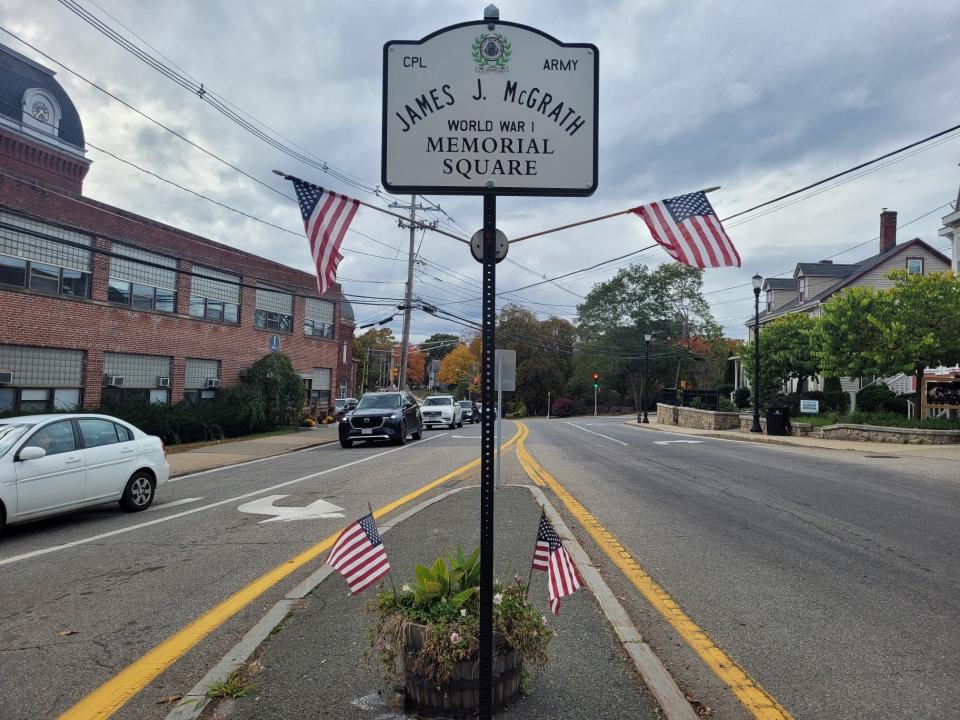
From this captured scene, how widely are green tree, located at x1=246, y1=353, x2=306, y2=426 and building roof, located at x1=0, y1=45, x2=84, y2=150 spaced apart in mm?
→ 14620

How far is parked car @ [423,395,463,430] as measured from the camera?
117ft

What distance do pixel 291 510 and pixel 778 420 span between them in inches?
908

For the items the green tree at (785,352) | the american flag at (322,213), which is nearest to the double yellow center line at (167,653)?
the american flag at (322,213)

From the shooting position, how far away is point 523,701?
3553 millimetres

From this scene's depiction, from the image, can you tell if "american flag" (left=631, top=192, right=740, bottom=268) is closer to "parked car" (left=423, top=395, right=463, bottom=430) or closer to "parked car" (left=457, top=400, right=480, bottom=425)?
"parked car" (left=423, top=395, right=463, bottom=430)

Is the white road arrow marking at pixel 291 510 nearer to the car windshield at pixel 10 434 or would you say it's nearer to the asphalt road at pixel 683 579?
the asphalt road at pixel 683 579

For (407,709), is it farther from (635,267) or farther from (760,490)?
(635,267)

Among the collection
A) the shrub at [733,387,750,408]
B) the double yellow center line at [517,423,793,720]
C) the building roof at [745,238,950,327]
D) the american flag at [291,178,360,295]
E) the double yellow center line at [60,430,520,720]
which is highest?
the building roof at [745,238,950,327]

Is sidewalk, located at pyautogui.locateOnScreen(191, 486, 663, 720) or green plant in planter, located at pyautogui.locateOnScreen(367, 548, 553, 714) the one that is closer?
green plant in planter, located at pyautogui.locateOnScreen(367, 548, 553, 714)

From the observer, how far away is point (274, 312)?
1309 inches

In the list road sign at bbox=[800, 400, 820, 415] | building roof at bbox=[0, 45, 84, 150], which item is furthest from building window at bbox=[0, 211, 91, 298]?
road sign at bbox=[800, 400, 820, 415]

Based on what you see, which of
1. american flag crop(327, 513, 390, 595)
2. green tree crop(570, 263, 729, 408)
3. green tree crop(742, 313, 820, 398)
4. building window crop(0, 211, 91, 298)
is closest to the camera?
american flag crop(327, 513, 390, 595)

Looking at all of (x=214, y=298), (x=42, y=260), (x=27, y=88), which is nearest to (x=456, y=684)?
(x=42, y=260)

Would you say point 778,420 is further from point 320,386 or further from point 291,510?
point 291,510
